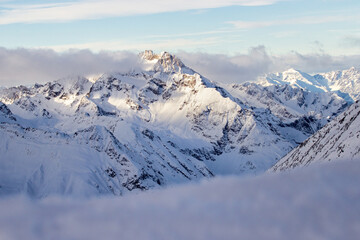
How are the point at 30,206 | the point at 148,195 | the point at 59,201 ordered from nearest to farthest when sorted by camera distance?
the point at 30,206 → the point at 59,201 → the point at 148,195

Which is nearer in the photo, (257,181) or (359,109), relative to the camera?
(257,181)

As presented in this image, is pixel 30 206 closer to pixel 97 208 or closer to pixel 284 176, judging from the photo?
pixel 97 208

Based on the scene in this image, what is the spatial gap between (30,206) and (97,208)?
1.97 m

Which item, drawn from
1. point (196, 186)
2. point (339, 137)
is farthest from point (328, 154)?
point (196, 186)

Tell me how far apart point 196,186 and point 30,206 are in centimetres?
570

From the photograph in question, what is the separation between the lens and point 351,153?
386ft

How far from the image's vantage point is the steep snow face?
416 ft

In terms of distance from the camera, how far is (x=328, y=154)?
14062 centimetres

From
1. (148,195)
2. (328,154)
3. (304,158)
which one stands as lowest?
(304,158)

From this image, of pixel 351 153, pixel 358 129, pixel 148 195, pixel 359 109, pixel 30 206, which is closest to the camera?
pixel 30 206

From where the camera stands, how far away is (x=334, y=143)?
479 ft

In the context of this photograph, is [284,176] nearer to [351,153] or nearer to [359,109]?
[351,153]

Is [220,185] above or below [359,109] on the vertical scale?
above

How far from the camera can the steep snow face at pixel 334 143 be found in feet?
416
